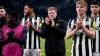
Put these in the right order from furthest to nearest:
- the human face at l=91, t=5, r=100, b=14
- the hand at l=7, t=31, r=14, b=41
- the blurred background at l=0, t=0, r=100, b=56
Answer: the blurred background at l=0, t=0, r=100, b=56 → the human face at l=91, t=5, r=100, b=14 → the hand at l=7, t=31, r=14, b=41

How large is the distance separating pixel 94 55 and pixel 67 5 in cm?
1744

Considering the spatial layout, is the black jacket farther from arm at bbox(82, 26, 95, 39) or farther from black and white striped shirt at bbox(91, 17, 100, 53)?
arm at bbox(82, 26, 95, 39)

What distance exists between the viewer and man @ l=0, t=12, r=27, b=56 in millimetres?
5727

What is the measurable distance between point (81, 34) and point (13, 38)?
51.9 inches

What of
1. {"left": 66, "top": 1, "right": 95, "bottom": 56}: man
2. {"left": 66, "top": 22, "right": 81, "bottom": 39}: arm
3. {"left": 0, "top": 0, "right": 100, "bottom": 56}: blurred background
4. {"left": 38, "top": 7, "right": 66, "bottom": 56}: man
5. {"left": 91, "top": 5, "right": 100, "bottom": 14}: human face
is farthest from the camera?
{"left": 0, "top": 0, "right": 100, "bottom": 56}: blurred background

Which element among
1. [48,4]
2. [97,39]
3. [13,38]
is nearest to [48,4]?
[48,4]

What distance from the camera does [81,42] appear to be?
6.21 meters

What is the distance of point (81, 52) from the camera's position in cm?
629

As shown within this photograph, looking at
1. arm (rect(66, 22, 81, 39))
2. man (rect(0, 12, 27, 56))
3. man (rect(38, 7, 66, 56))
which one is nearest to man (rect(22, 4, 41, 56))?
man (rect(38, 7, 66, 56))

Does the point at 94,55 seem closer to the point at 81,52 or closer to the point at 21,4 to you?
the point at 81,52

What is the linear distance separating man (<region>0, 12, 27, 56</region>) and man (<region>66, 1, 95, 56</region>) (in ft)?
3.07

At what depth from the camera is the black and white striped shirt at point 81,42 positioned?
6191 millimetres

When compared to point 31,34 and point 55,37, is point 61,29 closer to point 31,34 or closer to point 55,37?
point 55,37

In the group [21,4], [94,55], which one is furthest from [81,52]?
[21,4]
